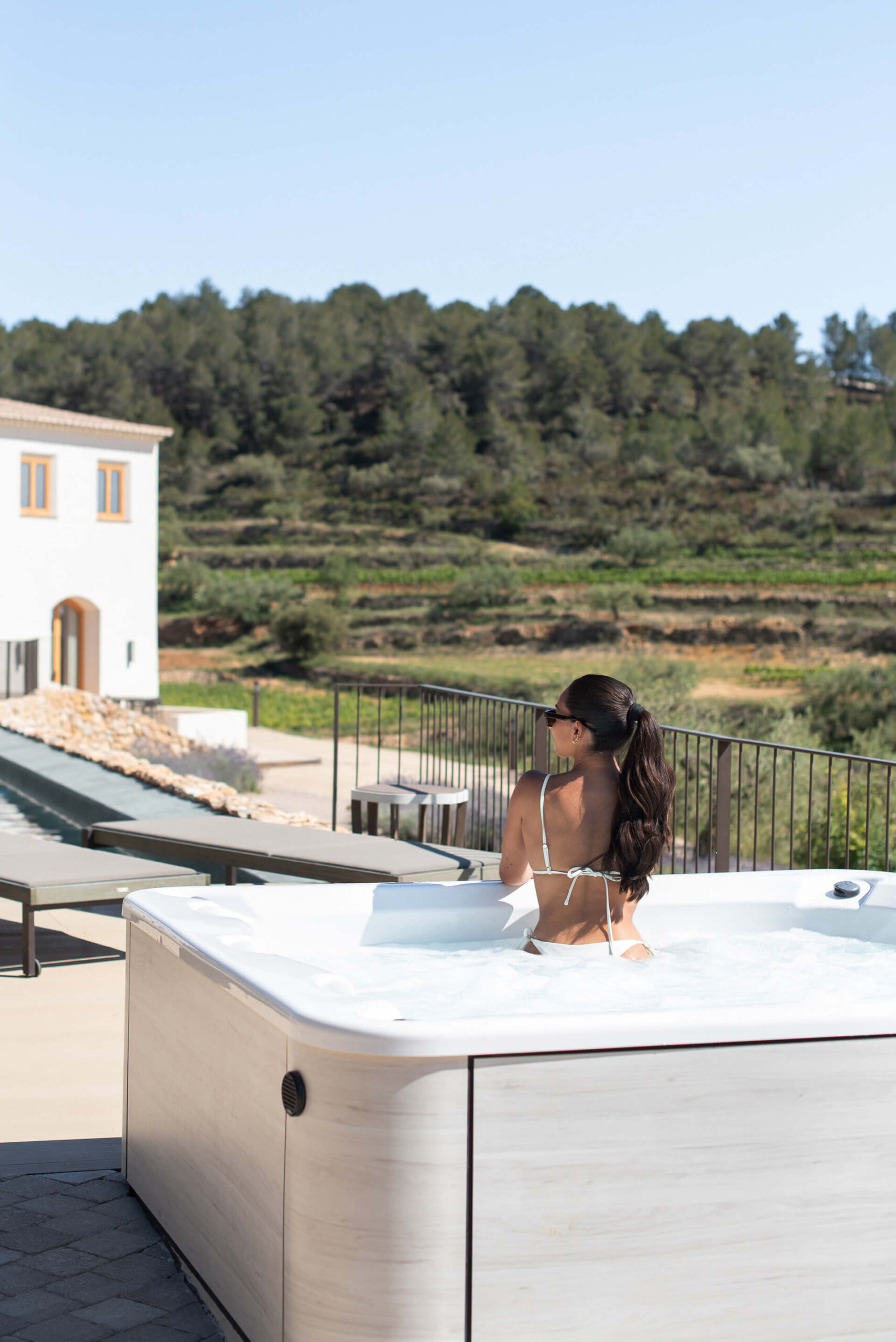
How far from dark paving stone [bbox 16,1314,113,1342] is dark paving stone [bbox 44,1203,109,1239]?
0.35m

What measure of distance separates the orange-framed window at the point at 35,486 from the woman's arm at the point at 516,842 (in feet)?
60.1

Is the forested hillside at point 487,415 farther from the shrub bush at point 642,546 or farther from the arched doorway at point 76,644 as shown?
the arched doorway at point 76,644

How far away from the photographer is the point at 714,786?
992cm

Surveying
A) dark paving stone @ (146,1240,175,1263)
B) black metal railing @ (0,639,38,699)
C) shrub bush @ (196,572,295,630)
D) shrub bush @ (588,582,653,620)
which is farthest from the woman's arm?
shrub bush @ (196,572,295,630)

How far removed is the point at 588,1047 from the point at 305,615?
129 ft

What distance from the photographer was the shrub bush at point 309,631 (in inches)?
1599

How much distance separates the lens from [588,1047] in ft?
5.87

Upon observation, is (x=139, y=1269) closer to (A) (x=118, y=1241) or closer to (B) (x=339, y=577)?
(A) (x=118, y=1241)

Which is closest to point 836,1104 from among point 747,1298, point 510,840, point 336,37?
point 747,1298

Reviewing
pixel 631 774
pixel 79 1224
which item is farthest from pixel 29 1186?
pixel 631 774

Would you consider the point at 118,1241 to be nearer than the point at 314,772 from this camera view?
Yes

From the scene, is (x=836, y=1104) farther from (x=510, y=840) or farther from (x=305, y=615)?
(x=305, y=615)

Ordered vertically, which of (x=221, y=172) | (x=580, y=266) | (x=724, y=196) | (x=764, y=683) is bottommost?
(x=764, y=683)

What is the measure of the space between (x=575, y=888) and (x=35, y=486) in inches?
740
